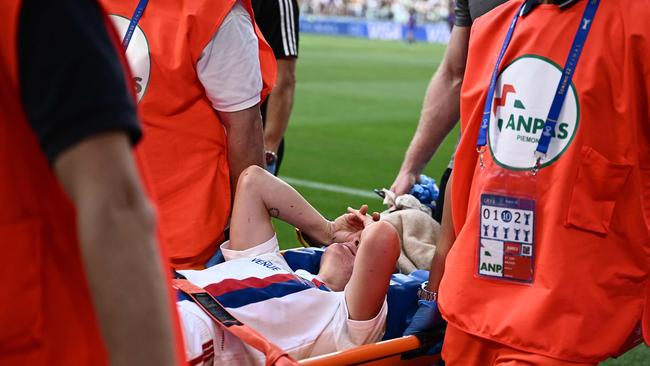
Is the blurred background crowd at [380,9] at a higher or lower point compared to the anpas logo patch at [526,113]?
lower

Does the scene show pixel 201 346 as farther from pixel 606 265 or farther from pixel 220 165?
pixel 606 265

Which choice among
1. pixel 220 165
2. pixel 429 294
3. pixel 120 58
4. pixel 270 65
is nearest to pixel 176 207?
pixel 220 165

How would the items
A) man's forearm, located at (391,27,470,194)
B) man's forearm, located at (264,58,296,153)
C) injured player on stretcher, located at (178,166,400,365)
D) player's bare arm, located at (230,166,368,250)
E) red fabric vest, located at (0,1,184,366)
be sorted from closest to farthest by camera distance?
red fabric vest, located at (0,1,184,366)
injured player on stretcher, located at (178,166,400,365)
player's bare arm, located at (230,166,368,250)
man's forearm, located at (391,27,470,194)
man's forearm, located at (264,58,296,153)

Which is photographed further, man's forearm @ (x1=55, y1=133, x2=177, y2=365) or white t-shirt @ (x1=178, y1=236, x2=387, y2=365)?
white t-shirt @ (x1=178, y1=236, x2=387, y2=365)

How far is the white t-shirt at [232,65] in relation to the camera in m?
3.32

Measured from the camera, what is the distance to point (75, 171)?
1.16 metres

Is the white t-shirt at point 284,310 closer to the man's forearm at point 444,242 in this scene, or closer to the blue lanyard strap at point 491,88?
the man's forearm at point 444,242

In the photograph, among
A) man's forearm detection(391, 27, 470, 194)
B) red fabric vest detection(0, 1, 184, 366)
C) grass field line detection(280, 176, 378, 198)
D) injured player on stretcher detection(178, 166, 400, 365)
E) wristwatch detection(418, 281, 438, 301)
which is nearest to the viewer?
red fabric vest detection(0, 1, 184, 366)

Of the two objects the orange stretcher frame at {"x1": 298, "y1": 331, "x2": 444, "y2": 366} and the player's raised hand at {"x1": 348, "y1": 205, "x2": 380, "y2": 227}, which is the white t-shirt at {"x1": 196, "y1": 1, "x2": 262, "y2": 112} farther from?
the orange stretcher frame at {"x1": 298, "y1": 331, "x2": 444, "y2": 366}

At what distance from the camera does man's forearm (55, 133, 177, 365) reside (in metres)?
1.16

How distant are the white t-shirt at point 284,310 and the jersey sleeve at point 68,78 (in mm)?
1942

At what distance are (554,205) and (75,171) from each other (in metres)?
1.73

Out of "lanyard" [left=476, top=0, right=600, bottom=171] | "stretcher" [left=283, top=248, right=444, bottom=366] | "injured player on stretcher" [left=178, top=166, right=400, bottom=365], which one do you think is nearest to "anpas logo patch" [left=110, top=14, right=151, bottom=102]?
"injured player on stretcher" [left=178, top=166, right=400, bottom=365]

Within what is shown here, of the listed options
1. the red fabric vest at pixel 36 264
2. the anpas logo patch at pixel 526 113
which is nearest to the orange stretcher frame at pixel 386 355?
the anpas logo patch at pixel 526 113
